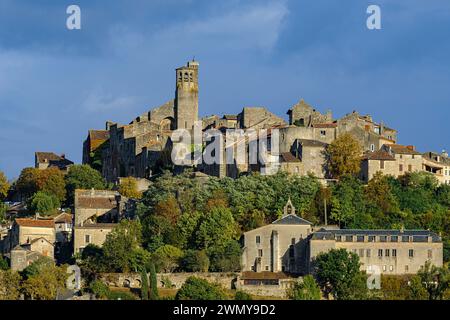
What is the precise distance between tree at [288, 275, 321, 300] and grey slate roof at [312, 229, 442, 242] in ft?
9.90

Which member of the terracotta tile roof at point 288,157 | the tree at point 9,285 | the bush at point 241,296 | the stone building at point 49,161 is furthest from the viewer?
the stone building at point 49,161

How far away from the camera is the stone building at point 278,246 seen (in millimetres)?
95188

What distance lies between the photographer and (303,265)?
9450 cm

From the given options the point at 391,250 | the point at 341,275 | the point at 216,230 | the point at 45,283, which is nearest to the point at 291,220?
the point at 216,230

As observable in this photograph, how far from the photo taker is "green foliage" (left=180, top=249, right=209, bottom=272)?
310 ft

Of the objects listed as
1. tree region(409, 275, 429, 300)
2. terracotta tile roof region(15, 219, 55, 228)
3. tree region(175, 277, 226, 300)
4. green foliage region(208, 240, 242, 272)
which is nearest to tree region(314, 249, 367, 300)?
tree region(409, 275, 429, 300)

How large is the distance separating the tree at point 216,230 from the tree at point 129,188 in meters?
11.4

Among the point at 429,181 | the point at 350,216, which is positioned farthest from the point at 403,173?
the point at 350,216

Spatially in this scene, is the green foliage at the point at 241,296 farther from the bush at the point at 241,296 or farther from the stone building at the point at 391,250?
the stone building at the point at 391,250

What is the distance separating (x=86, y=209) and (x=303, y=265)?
51.5ft

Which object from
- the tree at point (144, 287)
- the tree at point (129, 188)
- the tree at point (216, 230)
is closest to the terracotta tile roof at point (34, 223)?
the tree at point (129, 188)

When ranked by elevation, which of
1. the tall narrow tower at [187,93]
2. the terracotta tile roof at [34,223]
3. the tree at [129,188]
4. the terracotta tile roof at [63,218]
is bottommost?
the terracotta tile roof at [34,223]

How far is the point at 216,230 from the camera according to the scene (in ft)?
316
